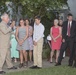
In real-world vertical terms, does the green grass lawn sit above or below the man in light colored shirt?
below

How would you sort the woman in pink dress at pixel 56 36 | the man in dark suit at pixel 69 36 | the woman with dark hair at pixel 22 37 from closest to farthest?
the woman with dark hair at pixel 22 37 < the man in dark suit at pixel 69 36 < the woman in pink dress at pixel 56 36

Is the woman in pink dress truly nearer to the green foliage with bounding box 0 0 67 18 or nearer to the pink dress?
the pink dress

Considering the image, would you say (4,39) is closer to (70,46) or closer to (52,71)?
(52,71)

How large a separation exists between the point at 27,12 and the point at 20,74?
4.88 metres

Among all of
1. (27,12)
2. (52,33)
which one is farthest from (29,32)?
(27,12)

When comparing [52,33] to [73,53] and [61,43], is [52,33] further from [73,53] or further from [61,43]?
[73,53]

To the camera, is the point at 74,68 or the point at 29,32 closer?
the point at 74,68

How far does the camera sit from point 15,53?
14.4m

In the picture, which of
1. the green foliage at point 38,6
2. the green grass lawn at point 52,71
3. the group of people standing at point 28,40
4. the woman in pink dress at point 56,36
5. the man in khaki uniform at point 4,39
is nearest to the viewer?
the green grass lawn at point 52,71

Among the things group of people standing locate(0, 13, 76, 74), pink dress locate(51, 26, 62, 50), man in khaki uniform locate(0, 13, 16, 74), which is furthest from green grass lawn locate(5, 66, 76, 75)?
pink dress locate(51, 26, 62, 50)

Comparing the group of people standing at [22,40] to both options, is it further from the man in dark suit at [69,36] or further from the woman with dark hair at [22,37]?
the man in dark suit at [69,36]

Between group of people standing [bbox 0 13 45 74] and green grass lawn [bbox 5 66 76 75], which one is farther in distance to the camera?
group of people standing [bbox 0 13 45 74]

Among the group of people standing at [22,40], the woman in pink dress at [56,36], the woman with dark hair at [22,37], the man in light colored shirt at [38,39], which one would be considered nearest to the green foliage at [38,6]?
the woman in pink dress at [56,36]

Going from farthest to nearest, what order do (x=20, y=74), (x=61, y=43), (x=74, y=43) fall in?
(x=61, y=43)
(x=74, y=43)
(x=20, y=74)
